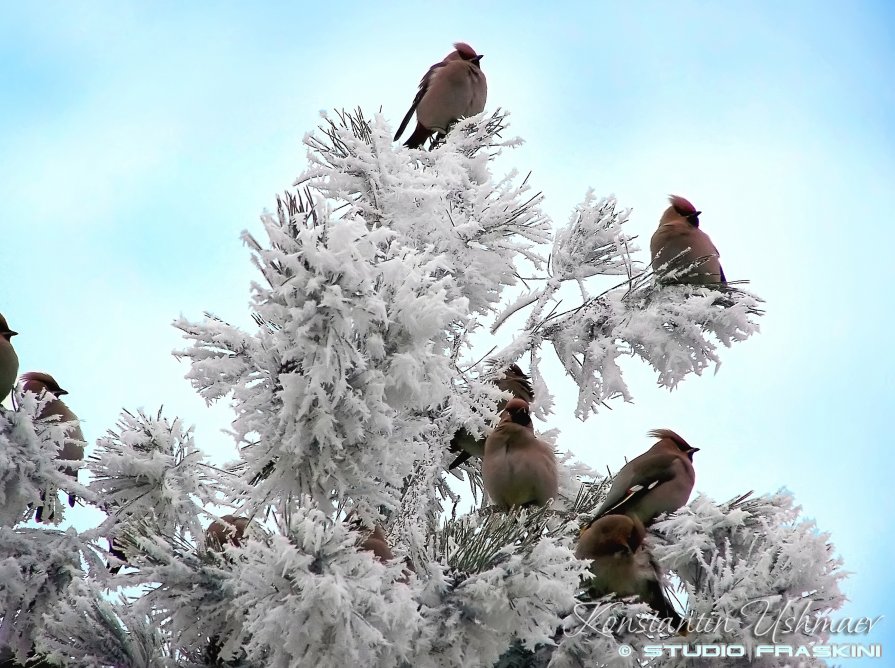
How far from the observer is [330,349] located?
205 cm

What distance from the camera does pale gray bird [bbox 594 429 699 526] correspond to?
2.97m

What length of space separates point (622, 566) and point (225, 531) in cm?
105

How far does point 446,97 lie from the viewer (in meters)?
4.02

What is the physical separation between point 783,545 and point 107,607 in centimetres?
174

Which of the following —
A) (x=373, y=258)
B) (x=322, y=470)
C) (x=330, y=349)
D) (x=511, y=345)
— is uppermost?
(x=511, y=345)

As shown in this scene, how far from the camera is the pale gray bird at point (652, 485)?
2.97 metres

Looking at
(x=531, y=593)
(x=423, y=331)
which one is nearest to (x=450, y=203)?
(x=423, y=331)

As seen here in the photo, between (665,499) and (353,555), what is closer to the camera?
(353,555)

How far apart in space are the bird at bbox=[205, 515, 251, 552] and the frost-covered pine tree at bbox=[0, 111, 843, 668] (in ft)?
0.06

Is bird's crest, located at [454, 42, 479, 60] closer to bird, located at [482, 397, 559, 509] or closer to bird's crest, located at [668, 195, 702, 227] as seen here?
bird's crest, located at [668, 195, 702, 227]

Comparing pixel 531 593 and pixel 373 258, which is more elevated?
pixel 373 258

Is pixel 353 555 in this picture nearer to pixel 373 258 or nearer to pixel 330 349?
pixel 330 349

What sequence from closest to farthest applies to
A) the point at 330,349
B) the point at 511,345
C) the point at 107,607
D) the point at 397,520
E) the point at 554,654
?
the point at 330,349
the point at 554,654
the point at 107,607
the point at 397,520
the point at 511,345

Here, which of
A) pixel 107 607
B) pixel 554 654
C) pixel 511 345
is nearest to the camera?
pixel 554 654
